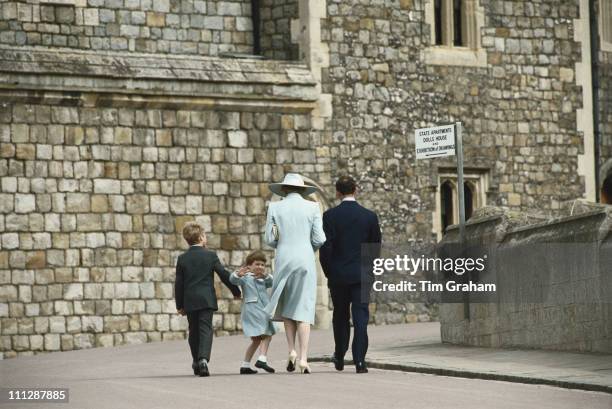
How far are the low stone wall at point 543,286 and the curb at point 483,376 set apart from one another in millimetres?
1431

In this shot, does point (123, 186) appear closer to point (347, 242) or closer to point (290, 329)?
point (290, 329)

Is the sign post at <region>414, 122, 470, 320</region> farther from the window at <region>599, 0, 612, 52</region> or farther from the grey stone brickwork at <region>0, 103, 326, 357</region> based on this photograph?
the window at <region>599, 0, 612, 52</region>

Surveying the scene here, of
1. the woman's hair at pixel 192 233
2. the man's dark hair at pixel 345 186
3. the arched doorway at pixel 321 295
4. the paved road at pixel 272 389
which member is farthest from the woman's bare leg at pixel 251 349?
the arched doorway at pixel 321 295

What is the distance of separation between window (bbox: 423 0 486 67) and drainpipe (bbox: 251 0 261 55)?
2507 mm

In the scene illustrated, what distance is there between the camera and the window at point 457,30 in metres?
24.8

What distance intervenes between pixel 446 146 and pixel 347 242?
2418 mm

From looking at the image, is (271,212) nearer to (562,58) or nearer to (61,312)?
(61,312)

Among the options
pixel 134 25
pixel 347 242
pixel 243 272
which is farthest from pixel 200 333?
pixel 134 25

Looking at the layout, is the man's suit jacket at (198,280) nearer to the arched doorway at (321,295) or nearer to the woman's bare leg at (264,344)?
the woman's bare leg at (264,344)

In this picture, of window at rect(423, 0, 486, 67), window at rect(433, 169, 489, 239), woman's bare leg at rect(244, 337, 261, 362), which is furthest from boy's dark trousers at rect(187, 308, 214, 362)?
window at rect(423, 0, 486, 67)

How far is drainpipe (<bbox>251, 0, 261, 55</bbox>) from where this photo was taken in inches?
958

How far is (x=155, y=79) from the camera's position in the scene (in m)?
22.2

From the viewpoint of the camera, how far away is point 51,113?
21.7 metres

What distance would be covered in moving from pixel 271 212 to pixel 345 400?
3.41 meters
